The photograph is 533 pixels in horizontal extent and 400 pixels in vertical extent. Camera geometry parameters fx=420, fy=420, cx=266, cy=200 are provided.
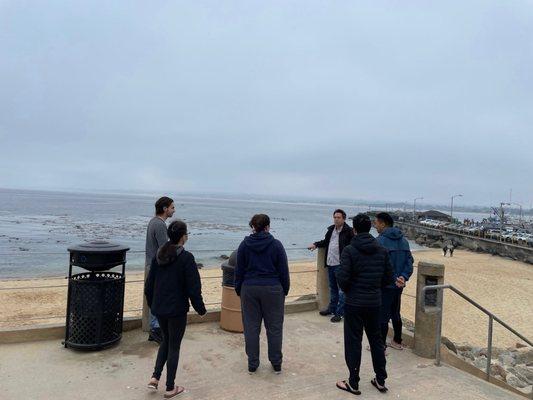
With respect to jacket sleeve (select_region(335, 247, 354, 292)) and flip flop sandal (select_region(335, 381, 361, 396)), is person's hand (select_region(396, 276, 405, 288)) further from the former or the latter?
flip flop sandal (select_region(335, 381, 361, 396))

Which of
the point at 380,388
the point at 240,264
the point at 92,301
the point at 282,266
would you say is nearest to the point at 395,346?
the point at 380,388

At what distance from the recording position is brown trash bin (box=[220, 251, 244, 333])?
5973 millimetres

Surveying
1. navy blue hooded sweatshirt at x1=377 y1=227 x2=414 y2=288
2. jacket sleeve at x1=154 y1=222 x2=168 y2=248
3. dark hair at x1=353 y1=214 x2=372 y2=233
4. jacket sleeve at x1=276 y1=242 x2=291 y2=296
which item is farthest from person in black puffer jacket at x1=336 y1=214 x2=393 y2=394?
jacket sleeve at x1=154 y1=222 x2=168 y2=248

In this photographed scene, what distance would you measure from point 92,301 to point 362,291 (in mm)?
3093

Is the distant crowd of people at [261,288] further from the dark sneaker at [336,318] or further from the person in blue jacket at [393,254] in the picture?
the dark sneaker at [336,318]

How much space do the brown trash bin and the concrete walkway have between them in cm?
30

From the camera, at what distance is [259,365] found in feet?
15.8

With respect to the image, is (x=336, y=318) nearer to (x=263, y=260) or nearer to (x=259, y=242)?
(x=263, y=260)

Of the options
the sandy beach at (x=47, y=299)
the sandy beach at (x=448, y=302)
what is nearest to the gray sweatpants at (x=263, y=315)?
the sandy beach at (x=448, y=302)

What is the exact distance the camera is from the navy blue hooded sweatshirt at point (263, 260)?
458 centimetres

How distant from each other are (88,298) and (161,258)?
1634 millimetres

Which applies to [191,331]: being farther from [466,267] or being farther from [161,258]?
[466,267]

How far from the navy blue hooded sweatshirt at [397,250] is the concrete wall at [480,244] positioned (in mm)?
42670

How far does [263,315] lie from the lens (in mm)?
4719
